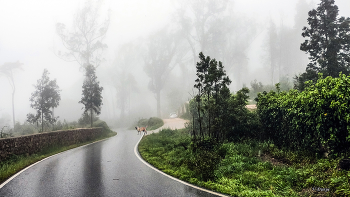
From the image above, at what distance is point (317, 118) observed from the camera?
23.3 feet

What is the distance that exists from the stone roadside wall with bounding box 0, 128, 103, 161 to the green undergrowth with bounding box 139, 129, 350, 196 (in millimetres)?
6640

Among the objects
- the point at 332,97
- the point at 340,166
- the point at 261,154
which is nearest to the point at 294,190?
the point at 340,166

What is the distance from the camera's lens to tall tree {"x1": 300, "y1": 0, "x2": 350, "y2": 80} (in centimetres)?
1688

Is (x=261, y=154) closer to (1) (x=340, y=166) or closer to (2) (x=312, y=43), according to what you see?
(1) (x=340, y=166)

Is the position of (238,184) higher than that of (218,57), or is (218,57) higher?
(218,57)

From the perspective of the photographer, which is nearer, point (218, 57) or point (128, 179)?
point (128, 179)

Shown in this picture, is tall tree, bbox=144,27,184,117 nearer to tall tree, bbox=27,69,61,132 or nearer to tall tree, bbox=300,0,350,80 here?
tall tree, bbox=27,69,61,132

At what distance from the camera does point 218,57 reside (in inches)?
2447

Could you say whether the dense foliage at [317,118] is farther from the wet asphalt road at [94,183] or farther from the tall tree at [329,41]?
the tall tree at [329,41]

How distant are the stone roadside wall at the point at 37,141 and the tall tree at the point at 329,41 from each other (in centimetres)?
1949

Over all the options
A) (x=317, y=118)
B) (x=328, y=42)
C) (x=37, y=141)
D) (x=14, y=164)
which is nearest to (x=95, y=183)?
(x=14, y=164)

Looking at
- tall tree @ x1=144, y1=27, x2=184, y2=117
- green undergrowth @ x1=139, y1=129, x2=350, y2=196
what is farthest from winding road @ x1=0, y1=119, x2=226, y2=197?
tall tree @ x1=144, y1=27, x2=184, y2=117

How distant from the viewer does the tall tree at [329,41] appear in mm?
16875

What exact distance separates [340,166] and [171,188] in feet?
14.9
